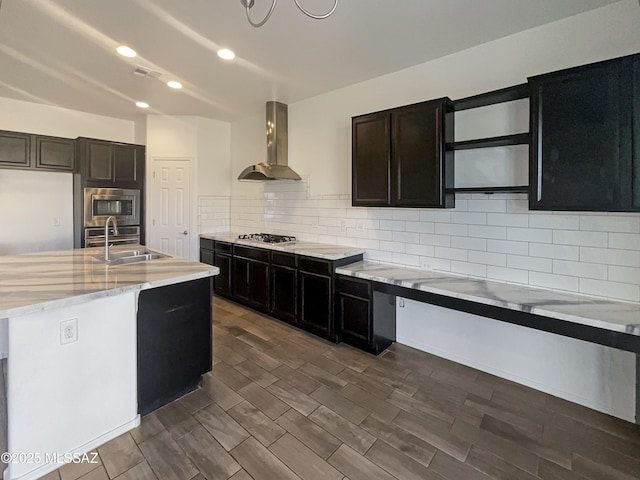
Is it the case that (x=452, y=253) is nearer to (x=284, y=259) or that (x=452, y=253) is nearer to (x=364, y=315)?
(x=364, y=315)

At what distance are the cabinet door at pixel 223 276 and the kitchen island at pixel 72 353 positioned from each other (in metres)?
2.23

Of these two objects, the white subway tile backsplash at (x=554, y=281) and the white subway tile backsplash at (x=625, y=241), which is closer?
the white subway tile backsplash at (x=625, y=241)

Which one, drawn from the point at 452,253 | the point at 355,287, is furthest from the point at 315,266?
the point at 452,253

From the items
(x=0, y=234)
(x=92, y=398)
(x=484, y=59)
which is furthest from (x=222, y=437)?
(x=0, y=234)

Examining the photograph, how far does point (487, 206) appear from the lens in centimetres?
274

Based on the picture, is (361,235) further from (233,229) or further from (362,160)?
(233,229)

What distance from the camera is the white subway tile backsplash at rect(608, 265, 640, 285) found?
7.00 ft

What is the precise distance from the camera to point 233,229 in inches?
219

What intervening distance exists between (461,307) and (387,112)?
5.94ft

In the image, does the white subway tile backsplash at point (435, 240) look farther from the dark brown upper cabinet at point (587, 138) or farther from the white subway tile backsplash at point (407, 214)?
the dark brown upper cabinet at point (587, 138)

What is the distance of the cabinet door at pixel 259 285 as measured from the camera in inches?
157

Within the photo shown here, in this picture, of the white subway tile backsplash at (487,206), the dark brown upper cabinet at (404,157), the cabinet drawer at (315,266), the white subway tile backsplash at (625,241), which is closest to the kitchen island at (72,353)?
the cabinet drawer at (315,266)

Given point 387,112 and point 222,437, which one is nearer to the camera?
point 222,437

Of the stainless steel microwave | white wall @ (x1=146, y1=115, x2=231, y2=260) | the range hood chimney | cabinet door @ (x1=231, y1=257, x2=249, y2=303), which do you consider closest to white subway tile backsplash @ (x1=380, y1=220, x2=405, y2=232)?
the range hood chimney
